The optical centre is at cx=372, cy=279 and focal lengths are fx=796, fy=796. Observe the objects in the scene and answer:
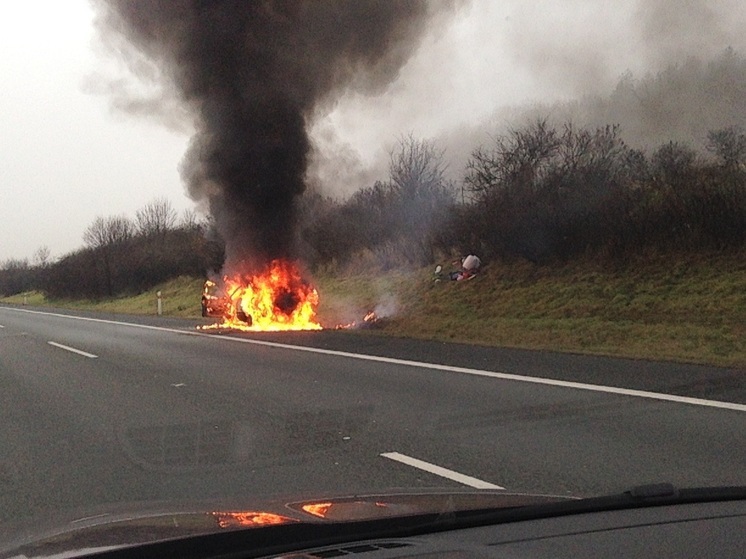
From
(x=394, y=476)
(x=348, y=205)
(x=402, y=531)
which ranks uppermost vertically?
(x=348, y=205)

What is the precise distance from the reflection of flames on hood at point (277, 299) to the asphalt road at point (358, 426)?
23.8 feet

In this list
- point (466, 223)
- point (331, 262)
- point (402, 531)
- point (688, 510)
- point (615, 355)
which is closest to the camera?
point (402, 531)

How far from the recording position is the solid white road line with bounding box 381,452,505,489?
17.8 ft

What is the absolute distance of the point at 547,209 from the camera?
22.9 meters

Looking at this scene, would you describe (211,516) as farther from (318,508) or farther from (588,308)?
(588,308)

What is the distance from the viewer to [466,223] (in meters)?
26.1

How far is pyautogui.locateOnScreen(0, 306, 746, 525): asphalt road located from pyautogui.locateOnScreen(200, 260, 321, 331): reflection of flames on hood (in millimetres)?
7243

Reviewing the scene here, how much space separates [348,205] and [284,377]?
2294 cm

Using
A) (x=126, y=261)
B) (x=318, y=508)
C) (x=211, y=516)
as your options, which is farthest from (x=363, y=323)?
(x=126, y=261)

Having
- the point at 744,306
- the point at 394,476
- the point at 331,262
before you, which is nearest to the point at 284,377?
the point at 394,476

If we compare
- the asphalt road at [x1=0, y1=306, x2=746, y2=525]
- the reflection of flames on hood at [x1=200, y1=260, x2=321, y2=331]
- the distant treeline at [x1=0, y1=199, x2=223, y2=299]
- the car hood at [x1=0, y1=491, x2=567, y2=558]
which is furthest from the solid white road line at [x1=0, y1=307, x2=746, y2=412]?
the distant treeline at [x1=0, y1=199, x2=223, y2=299]

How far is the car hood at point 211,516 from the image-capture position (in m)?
2.87

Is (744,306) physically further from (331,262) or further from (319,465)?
(331,262)

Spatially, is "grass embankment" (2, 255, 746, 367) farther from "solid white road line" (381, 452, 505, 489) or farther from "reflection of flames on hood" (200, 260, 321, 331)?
"solid white road line" (381, 452, 505, 489)
